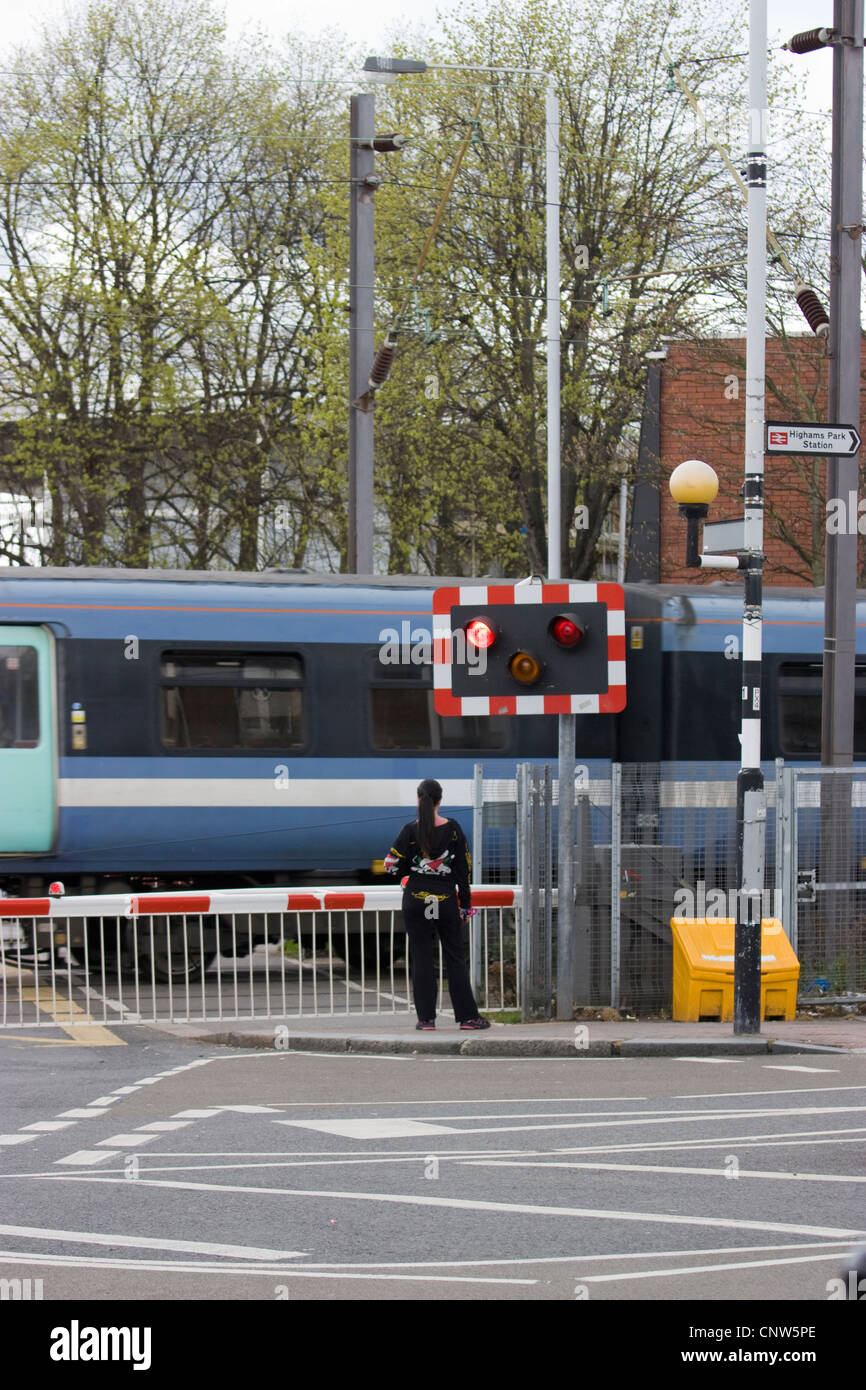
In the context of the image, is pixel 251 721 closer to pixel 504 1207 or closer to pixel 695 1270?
pixel 504 1207

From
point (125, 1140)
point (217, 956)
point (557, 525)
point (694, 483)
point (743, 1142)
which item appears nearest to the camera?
point (743, 1142)

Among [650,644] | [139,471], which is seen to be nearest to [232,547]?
[139,471]

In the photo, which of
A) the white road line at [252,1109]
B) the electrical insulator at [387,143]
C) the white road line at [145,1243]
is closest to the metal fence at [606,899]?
the white road line at [252,1109]

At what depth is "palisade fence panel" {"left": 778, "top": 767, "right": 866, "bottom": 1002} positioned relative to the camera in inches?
543

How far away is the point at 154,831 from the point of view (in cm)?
1644

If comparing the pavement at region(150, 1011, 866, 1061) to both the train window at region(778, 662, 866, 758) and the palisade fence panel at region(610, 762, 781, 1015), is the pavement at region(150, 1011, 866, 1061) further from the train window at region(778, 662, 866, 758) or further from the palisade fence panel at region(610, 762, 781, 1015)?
the train window at region(778, 662, 866, 758)

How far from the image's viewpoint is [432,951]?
12.5 m

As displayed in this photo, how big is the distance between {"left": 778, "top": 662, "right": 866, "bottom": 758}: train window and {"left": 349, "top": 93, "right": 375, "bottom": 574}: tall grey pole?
440 centimetres

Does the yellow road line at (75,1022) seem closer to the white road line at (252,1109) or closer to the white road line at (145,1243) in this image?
the white road line at (252,1109)

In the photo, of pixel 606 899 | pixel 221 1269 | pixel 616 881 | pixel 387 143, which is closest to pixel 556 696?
pixel 616 881

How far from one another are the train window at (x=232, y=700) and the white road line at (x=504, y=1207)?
9.06 m

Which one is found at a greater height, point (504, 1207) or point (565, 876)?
point (565, 876)

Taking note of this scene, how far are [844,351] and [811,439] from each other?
7.15 ft

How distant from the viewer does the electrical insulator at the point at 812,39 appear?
1407cm
